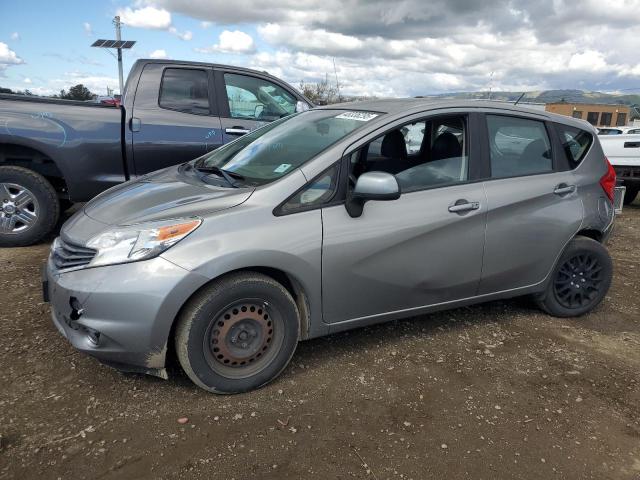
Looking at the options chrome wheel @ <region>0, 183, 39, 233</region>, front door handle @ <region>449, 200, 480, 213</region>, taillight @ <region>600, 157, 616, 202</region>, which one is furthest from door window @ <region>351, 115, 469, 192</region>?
chrome wheel @ <region>0, 183, 39, 233</region>

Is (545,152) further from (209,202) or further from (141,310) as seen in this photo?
(141,310)

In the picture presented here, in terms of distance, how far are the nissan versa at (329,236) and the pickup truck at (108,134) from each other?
1911 millimetres

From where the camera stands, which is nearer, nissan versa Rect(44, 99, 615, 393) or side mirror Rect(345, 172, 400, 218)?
nissan versa Rect(44, 99, 615, 393)

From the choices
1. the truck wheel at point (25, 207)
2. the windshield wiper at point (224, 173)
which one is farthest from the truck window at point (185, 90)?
the windshield wiper at point (224, 173)

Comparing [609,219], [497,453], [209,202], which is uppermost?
[209,202]

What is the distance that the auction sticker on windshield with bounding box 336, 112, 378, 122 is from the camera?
335cm

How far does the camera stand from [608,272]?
413cm

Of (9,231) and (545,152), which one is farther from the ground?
(545,152)

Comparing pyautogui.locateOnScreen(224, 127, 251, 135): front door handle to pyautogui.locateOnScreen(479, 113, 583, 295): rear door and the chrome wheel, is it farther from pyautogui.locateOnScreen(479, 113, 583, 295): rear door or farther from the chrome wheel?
pyautogui.locateOnScreen(479, 113, 583, 295): rear door

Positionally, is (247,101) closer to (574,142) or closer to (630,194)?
(574,142)

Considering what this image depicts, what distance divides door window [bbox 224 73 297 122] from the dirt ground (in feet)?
10.2

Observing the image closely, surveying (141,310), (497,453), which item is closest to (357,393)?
(497,453)

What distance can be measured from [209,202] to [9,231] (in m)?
3.55

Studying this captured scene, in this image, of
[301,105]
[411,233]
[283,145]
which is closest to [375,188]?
[411,233]
